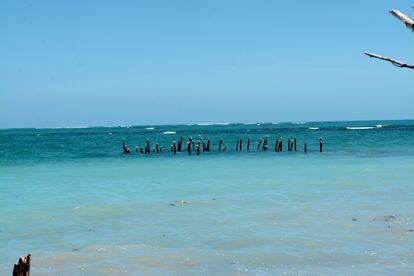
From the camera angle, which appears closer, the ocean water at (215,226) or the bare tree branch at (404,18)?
the bare tree branch at (404,18)

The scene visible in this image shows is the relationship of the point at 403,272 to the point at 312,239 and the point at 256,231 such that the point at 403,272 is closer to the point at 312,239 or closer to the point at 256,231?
the point at 312,239

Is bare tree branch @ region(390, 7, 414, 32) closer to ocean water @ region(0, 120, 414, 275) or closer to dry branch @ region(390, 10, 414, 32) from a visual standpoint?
dry branch @ region(390, 10, 414, 32)

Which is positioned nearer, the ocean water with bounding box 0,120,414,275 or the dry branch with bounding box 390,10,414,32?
the dry branch with bounding box 390,10,414,32

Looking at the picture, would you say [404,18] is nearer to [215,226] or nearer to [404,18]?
[404,18]

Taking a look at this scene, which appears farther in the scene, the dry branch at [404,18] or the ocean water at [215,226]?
the ocean water at [215,226]

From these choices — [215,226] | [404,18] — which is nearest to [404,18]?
[404,18]

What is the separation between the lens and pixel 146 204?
18469mm

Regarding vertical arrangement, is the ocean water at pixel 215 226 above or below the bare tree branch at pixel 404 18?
below

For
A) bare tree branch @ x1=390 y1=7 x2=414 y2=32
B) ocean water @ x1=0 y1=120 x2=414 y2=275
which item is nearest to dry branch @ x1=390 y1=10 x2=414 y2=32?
bare tree branch @ x1=390 y1=7 x2=414 y2=32

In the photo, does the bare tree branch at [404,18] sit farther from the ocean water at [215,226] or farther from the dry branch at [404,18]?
the ocean water at [215,226]

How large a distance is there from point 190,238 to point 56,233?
10.6 feet

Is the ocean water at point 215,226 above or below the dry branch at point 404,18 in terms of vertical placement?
below

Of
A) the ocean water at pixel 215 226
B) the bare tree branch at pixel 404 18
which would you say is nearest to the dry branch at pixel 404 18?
the bare tree branch at pixel 404 18

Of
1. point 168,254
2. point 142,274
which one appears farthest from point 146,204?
point 142,274
